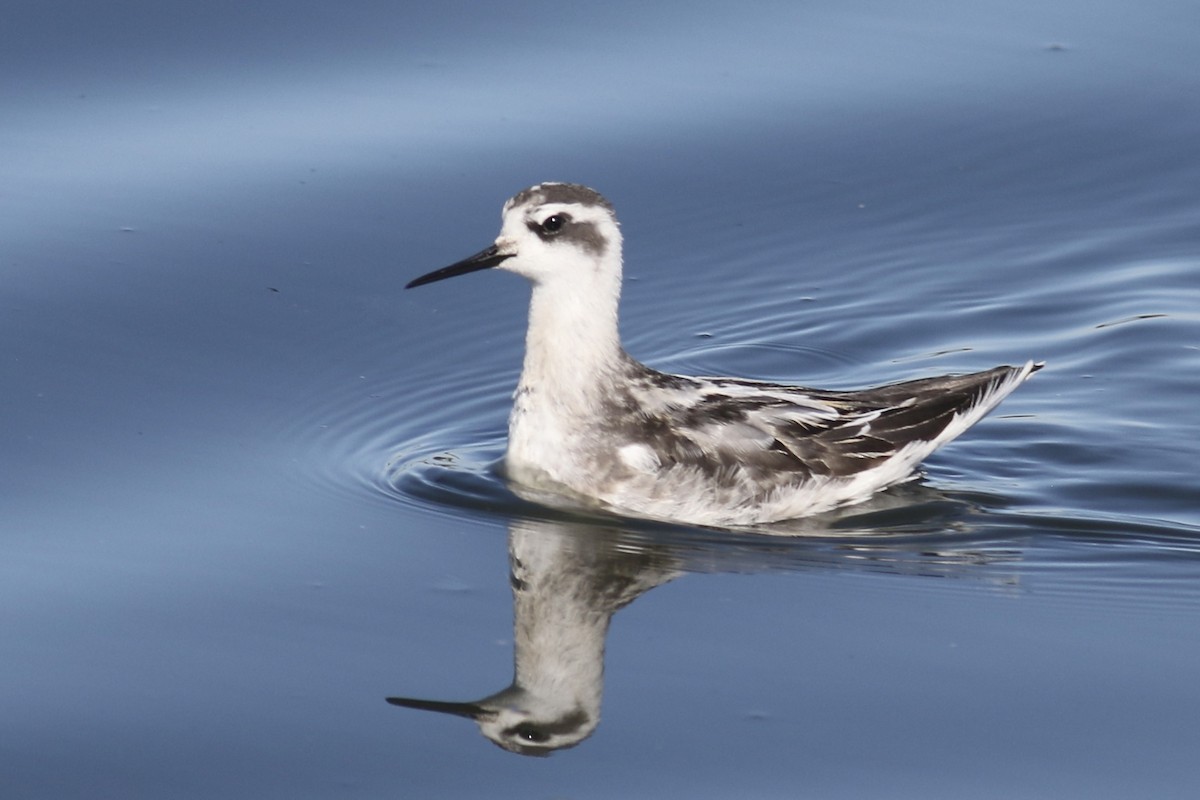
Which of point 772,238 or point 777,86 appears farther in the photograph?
point 777,86

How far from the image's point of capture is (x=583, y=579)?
8867mm

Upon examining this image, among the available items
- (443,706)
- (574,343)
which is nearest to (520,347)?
(574,343)

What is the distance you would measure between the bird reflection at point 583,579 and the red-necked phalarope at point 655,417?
1.17 feet

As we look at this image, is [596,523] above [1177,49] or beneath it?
beneath

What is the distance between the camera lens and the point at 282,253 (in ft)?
39.0

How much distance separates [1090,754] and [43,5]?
9.75 meters

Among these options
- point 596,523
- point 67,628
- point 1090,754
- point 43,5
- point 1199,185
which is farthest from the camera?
point 43,5

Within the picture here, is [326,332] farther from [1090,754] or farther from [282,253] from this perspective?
[1090,754]

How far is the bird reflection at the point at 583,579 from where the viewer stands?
296 inches

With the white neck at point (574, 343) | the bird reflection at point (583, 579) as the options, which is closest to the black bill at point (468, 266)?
the white neck at point (574, 343)

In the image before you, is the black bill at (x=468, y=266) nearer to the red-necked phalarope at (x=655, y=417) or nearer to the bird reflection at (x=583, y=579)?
the red-necked phalarope at (x=655, y=417)

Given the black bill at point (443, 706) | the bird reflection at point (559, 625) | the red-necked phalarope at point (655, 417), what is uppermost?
the red-necked phalarope at point (655, 417)

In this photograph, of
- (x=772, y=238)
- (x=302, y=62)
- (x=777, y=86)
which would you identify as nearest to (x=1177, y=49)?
(x=777, y=86)

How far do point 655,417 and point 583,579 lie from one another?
4.54 ft
